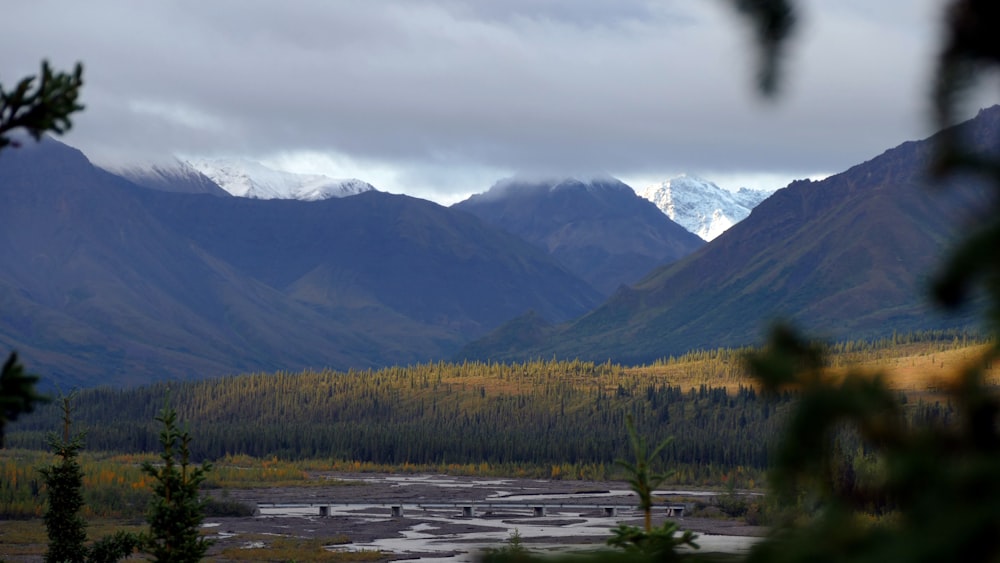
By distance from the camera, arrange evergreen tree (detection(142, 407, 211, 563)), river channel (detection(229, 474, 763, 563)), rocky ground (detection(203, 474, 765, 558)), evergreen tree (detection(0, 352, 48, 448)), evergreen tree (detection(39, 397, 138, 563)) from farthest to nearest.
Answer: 1. rocky ground (detection(203, 474, 765, 558))
2. river channel (detection(229, 474, 763, 563))
3. evergreen tree (detection(39, 397, 138, 563))
4. evergreen tree (detection(142, 407, 211, 563))
5. evergreen tree (detection(0, 352, 48, 448))

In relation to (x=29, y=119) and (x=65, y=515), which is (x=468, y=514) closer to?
(x=65, y=515)

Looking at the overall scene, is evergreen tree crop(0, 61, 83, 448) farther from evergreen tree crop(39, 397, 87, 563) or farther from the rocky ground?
the rocky ground

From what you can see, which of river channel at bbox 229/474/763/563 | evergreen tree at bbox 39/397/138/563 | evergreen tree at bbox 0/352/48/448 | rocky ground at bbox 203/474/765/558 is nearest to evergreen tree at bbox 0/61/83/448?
evergreen tree at bbox 0/352/48/448

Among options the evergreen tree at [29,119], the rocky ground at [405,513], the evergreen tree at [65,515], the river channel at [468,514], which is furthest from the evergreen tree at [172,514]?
the rocky ground at [405,513]

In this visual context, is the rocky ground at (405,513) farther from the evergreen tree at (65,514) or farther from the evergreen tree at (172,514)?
the evergreen tree at (172,514)

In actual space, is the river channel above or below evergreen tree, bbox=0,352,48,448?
below

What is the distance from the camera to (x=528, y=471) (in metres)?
176

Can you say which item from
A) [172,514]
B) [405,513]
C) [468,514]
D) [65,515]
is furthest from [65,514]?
[405,513]

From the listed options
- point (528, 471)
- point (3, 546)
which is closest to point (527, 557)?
point (3, 546)

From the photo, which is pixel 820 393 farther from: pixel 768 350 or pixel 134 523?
pixel 134 523

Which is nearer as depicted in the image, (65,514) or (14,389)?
(14,389)

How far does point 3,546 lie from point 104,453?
111m

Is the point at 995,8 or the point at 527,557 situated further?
the point at 527,557

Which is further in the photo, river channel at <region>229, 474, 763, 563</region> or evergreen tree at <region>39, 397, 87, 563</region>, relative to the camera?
river channel at <region>229, 474, 763, 563</region>
